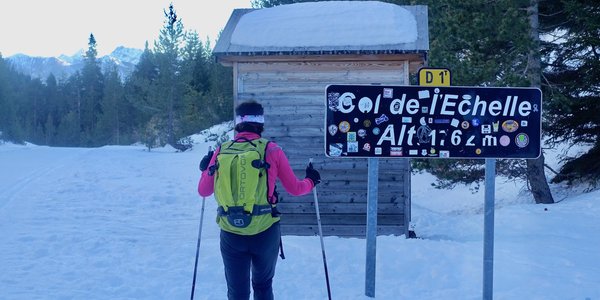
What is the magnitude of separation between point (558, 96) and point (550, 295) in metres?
8.33

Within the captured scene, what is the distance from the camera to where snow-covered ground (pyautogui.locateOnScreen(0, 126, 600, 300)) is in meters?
6.61

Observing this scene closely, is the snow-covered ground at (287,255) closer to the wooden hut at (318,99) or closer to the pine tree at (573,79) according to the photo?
the wooden hut at (318,99)

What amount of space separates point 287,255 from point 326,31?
4156mm

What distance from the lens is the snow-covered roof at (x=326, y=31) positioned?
9523 millimetres

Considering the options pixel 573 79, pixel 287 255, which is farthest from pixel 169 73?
pixel 287 255

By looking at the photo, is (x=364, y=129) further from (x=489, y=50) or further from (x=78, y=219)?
(x=489, y=50)

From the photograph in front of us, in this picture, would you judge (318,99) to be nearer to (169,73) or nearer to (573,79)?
(573,79)

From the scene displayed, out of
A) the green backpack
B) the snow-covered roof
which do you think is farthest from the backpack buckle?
the snow-covered roof

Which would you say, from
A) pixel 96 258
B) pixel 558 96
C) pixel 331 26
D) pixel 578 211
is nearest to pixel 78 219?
pixel 96 258

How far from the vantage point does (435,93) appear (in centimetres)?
586

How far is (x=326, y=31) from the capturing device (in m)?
10.1

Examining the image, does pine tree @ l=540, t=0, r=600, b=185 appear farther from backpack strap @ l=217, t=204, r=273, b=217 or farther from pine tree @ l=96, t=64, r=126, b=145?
pine tree @ l=96, t=64, r=126, b=145

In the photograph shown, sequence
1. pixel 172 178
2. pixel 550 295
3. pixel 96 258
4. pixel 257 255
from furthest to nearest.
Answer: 1. pixel 172 178
2. pixel 96 258
3. pixel 550 295
4. pixel 257 255

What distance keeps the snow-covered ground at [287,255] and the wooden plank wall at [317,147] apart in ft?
3.78
